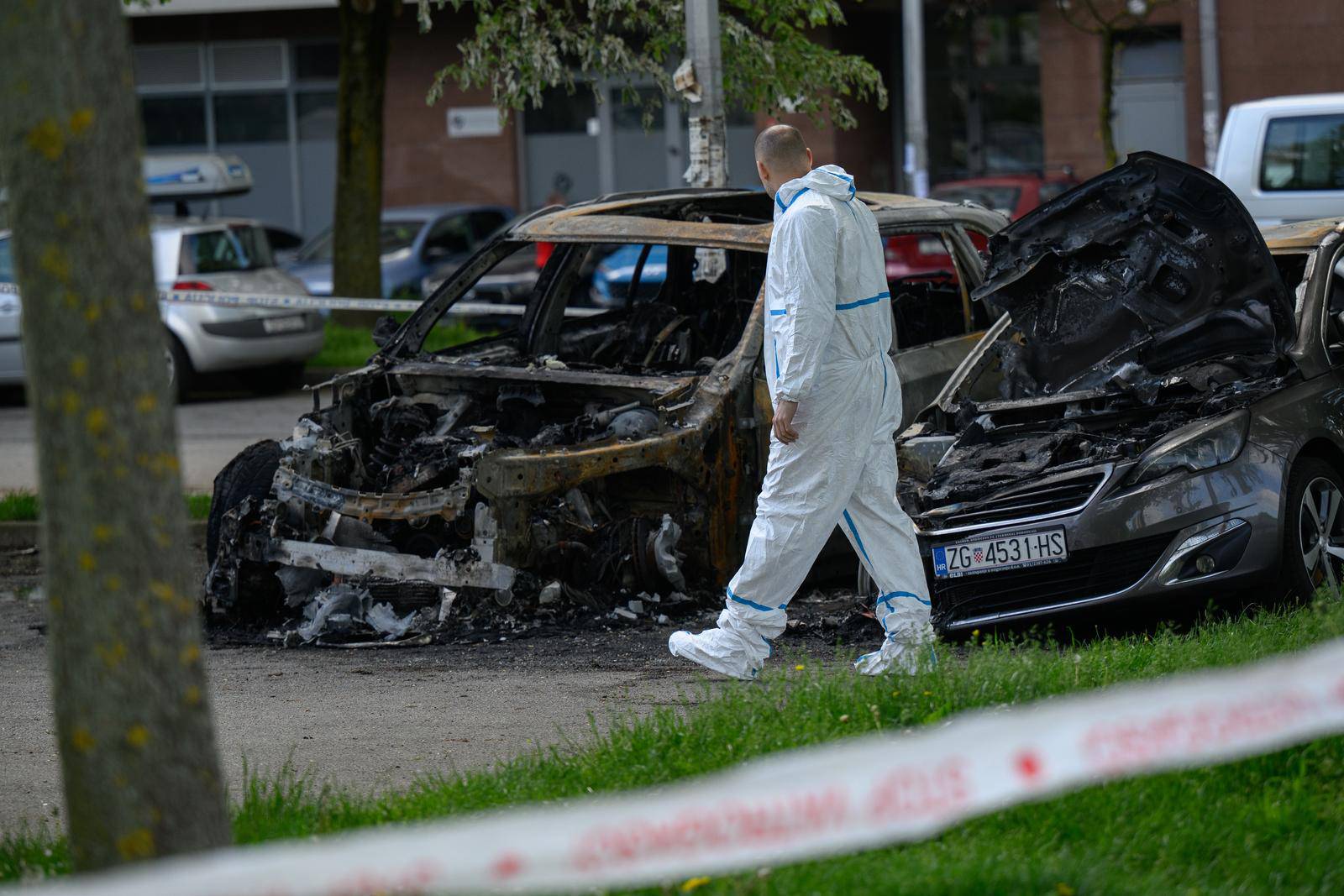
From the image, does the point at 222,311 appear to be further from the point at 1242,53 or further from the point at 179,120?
the point at 1242,53

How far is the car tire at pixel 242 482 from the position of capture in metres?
7.23

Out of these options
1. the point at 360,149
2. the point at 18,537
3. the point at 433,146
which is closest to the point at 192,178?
the point at 360,149

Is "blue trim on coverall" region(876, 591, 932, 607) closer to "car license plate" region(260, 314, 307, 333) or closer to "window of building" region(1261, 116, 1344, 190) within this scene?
"window of building" region(1261, 116, 1344, 190)

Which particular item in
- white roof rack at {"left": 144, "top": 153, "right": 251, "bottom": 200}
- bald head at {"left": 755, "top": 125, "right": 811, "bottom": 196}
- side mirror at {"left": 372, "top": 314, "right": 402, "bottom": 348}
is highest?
white roof rack at {"left": 144, "top": 153, "right": 251, "bottom": 200}

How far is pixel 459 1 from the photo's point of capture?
11000 mm

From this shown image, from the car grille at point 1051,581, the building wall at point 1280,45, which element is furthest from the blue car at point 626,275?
the building wall at point 1280,45

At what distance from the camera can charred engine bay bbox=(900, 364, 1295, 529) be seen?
6.00m

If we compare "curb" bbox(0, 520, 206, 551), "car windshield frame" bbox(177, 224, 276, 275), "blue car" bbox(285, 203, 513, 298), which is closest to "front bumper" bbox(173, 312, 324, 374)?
"car windshield frame" bbox(177, 224, 276, 275)

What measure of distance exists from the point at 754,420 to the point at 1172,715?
3.86 meters

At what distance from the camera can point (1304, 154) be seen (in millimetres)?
12633

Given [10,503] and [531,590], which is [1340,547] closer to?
[531,590]

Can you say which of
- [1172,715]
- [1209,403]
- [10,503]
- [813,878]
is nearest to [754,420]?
[1209,403]

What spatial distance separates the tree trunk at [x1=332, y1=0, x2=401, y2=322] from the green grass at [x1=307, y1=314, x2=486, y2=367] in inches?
19.6

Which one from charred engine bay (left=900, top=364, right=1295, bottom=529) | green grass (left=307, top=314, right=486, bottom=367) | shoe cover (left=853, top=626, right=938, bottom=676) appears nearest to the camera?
shoe cover (left=853, top=626, right=938, bottom=676)
